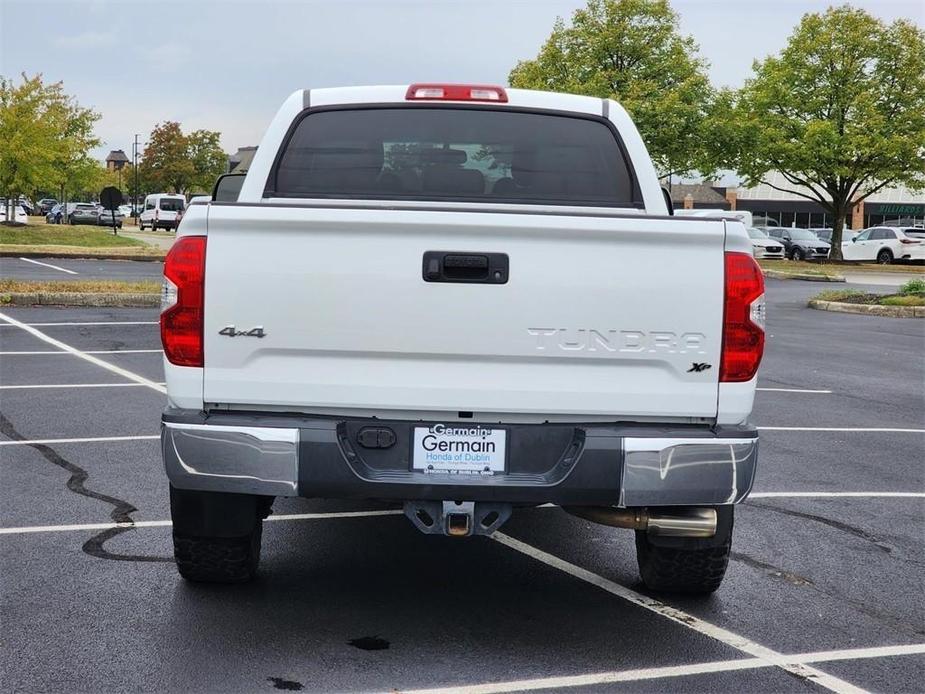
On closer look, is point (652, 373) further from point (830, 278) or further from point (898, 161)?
point (898, 161)

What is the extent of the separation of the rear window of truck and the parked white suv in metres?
44.9

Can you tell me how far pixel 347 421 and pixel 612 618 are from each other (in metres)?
1.43

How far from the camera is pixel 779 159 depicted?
46656 mm

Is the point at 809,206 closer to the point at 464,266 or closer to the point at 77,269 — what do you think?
the point at 77,269

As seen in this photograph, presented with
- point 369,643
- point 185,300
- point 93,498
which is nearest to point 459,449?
point 369,643

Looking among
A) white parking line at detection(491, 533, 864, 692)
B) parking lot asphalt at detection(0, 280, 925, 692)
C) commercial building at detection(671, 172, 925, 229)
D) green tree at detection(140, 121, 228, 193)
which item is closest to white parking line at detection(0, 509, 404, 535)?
parking lot asphalt at detection(0, 280, 925, 692)

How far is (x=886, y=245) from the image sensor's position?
48.0m

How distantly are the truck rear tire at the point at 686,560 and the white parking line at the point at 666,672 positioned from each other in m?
0.54

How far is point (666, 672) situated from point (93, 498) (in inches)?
143

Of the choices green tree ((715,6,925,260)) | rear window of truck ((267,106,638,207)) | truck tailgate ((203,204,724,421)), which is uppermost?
green tree ((715,6,925,260))

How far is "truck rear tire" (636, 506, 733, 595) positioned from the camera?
189 inches

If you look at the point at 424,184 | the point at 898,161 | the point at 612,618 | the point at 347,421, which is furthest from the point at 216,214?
the point at 898,161

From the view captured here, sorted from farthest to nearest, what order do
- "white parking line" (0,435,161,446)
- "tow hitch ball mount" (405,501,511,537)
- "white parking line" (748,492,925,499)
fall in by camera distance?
"white parking line" (0,435,161,446) < "white parking line" (748,492,925,499) < "tow hitch ball mount" (405,501,511,537)

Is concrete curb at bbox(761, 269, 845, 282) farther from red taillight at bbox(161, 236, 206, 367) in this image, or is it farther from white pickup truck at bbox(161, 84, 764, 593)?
red taillight at bbox(161, 236, 206, 367)
